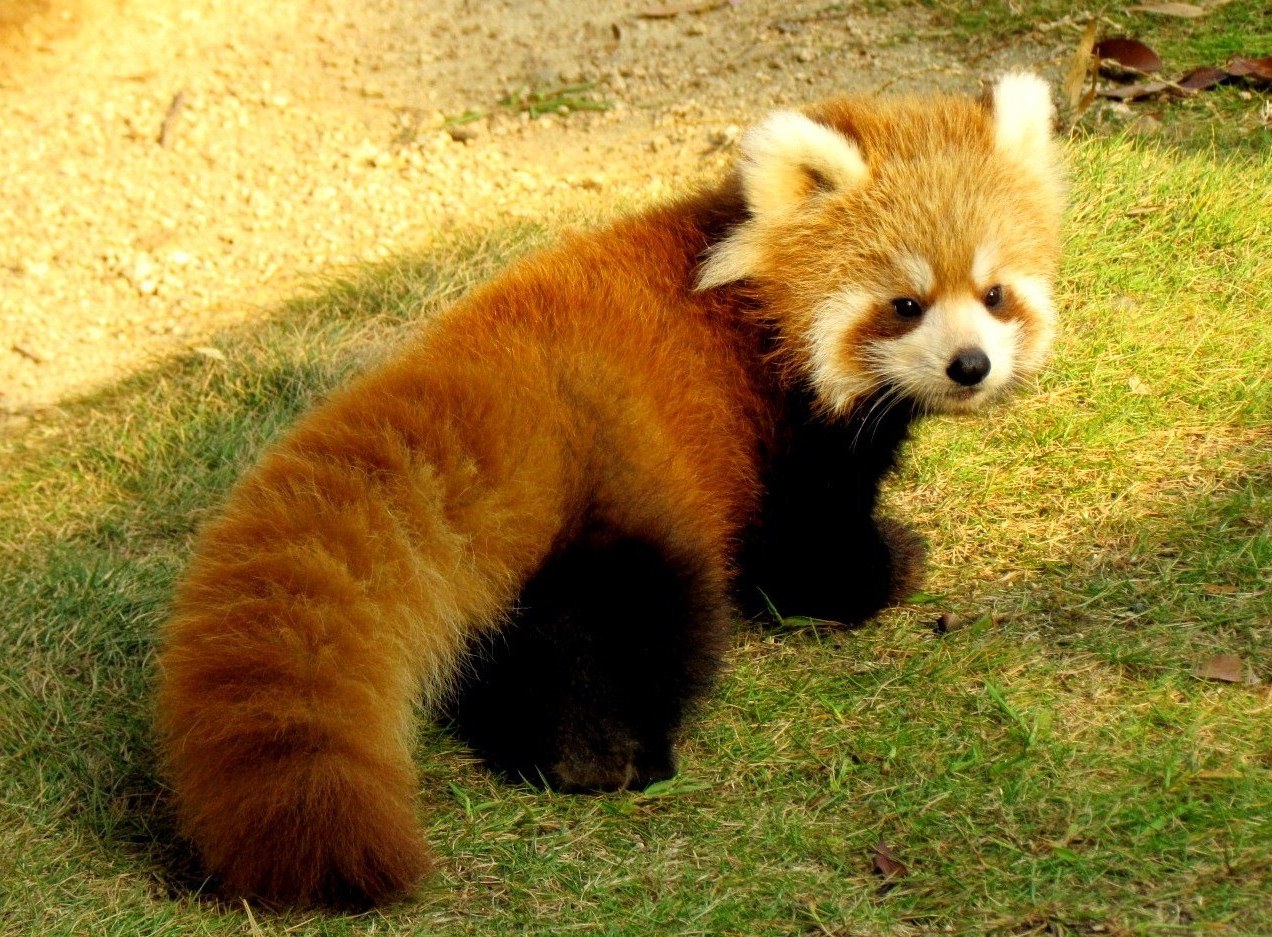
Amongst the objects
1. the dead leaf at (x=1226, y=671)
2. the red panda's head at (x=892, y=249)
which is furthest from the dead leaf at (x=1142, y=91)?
the dead leaf at (x=1226, y=671)

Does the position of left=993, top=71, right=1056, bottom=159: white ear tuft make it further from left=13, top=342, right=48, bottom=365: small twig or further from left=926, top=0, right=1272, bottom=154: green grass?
left=13, top=342, right=48, bottom=365: small twig

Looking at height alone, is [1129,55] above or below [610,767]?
above

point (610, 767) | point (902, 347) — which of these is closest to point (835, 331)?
point (902, 347)

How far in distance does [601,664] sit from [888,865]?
703 millimetres

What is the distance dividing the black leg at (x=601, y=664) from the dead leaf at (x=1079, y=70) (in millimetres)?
3324

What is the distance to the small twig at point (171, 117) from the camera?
6.05 m

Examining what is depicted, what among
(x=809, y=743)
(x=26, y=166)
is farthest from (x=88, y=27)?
(x=809, y=743)

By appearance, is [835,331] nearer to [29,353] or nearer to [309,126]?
[29,353]

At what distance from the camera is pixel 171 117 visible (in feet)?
20.2

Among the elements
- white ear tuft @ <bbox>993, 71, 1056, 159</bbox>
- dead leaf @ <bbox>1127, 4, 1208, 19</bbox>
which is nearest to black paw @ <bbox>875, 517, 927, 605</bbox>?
white ear tuft @ <bbox>993, 71, 1056, 159</bbox>

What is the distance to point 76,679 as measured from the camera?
3.43 metres

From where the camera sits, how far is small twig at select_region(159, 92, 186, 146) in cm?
605

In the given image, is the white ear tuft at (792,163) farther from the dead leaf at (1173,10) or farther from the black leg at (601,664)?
the dead leaf at (1173,10)

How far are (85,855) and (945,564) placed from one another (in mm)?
2272
